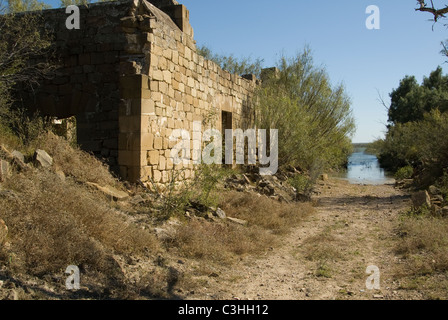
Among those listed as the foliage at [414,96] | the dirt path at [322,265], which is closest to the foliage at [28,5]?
the dirt path at [322,265]

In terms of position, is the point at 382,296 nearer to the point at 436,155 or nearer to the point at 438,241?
the point at 438,241

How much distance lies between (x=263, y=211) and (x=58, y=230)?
434 cm

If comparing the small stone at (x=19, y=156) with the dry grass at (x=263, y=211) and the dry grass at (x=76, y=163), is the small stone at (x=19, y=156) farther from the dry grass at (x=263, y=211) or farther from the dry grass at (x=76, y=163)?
the dry grass at (x=263, y=211)

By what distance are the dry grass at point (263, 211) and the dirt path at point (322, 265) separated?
0.24 m

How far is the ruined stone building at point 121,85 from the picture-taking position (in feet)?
23.3

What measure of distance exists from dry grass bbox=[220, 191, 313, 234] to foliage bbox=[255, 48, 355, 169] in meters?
4.98

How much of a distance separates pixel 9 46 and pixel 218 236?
597cm

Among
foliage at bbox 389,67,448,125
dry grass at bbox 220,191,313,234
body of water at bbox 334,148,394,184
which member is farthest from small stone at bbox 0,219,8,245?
foliage at bbox 389,67,448,125

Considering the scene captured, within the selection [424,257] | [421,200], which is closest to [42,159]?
[424,257]

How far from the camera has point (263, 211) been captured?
297 inches

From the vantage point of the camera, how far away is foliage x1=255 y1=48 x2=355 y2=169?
13172mm
